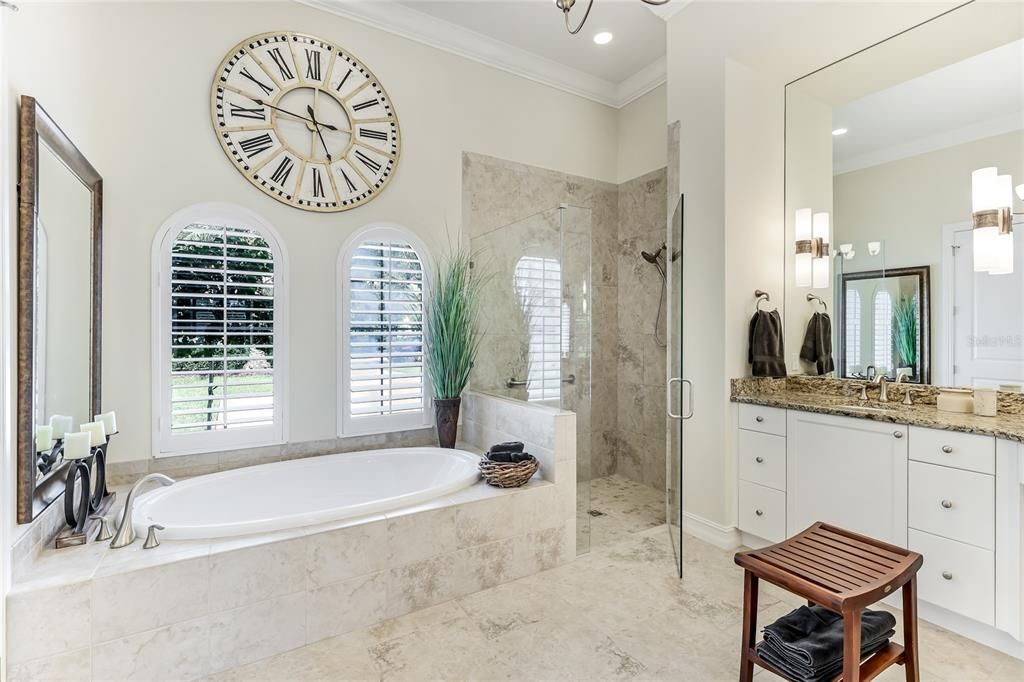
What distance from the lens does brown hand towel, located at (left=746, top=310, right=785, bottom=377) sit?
280cm

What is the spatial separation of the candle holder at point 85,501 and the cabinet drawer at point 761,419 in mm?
3049

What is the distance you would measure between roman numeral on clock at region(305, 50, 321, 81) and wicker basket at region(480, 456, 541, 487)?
8.05 feet

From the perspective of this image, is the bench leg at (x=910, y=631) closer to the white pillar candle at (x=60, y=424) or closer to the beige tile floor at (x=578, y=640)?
the beige tile floor at (x=578, y=640)

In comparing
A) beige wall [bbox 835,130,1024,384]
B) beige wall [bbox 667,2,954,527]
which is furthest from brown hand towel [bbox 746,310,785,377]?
beige wall [bbox 835,130,1024,384]

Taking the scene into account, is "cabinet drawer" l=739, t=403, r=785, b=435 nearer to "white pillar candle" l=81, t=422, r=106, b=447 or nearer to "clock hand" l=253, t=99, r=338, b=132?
"clock hand" l=253, t=99, r=338, b=132

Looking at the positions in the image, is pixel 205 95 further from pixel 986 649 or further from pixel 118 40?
pixel 986 649

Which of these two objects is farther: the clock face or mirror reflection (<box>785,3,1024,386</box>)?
the clock face

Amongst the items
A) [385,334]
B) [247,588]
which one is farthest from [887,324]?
[247,588]

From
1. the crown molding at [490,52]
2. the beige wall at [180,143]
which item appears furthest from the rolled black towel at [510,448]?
the crown molding at [490,52]

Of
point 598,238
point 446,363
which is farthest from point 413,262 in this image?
point 598,238

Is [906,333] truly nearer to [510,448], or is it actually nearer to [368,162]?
[510,448]

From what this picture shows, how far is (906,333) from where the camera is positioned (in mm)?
2568

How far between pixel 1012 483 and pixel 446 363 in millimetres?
2662

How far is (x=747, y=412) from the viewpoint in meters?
2.80
